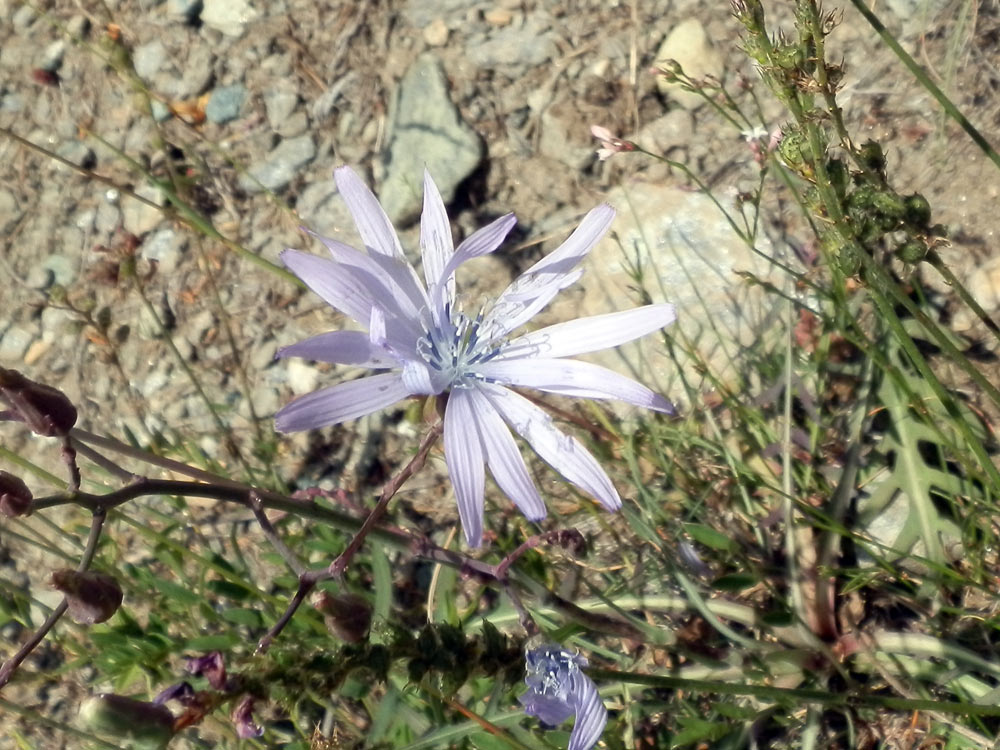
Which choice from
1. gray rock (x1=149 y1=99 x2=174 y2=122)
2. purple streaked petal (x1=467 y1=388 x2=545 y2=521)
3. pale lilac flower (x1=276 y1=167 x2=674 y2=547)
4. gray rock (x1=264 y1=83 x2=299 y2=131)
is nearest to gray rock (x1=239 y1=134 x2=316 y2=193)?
gray rock (x1=264 y1=83 x2=299 y2=131)

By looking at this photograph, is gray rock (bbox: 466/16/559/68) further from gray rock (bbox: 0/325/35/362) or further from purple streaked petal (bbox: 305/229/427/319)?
gray rock (bbox: 0/325/35/362)

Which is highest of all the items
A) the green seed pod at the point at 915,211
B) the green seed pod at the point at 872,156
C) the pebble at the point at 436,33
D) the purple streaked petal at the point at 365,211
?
the pebble at the point at 436,33

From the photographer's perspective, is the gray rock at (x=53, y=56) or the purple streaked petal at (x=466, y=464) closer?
the purple streaked petal at (x=466, y=464)

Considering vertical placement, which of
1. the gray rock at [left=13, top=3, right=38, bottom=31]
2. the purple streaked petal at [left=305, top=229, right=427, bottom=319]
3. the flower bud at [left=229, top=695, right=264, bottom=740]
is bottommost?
the flower bud at [left=229, top=695, right=264, bottom=740]

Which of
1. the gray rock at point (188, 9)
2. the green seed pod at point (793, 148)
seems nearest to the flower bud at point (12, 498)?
the green seed pod at point (793, 148)

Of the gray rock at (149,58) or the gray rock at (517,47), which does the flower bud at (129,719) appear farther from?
the gray rock at (149,58)

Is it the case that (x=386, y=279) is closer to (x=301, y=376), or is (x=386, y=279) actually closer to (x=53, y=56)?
(x=301, y=376)

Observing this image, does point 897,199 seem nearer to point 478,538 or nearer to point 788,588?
point 478,538

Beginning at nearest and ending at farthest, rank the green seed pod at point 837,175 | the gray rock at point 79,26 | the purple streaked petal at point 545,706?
the green seed pod at point 837,175 < the purple streaked petal at point 545,706 < the gray rock at point 79,26
